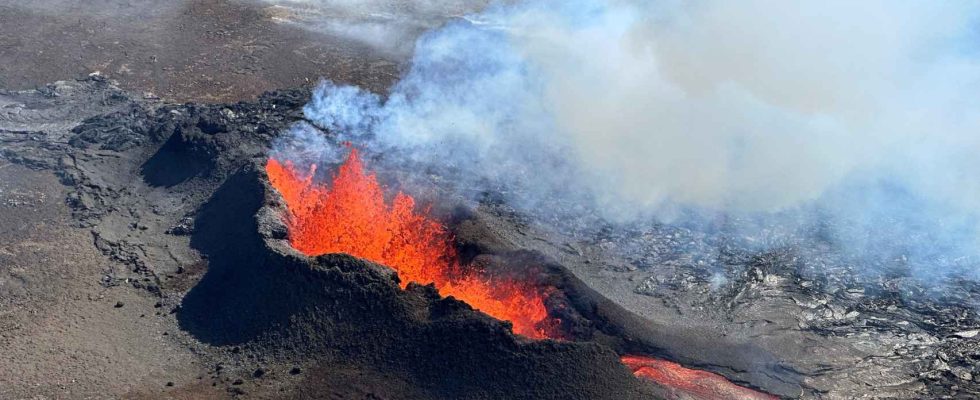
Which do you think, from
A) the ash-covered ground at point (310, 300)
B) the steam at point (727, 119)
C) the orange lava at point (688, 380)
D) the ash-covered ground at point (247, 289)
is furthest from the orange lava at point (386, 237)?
the steam at point (727, 119)

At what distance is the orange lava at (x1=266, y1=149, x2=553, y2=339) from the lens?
15008 millimetres

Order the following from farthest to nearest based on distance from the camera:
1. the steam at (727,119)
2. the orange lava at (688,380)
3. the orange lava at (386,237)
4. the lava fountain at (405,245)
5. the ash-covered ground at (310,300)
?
the steam at (727,119), the orange lava at (386,237), the lava fountain at (405,245), the orange lava at (688,380), the ash-covered ground at (310,300)

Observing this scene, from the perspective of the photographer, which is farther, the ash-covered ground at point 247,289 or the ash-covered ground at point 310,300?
the ash-covered ground at point 247,289

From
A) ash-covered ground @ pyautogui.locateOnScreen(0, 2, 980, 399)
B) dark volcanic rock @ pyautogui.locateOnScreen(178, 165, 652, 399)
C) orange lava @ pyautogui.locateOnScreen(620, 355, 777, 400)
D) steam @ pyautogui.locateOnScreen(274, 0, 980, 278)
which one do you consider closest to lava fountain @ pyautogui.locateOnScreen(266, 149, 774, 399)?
orange lava @ pyautogui.locateOnScreen(620, 355, 777, 400)

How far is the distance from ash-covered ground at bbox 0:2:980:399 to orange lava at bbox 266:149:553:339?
669 mm

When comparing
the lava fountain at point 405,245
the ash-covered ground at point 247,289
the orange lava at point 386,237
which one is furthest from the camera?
the orange lava at point 386,237

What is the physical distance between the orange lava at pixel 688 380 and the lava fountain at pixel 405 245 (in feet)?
0.06

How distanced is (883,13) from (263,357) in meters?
23.2

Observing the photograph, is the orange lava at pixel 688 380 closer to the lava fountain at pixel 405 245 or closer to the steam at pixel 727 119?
the lava fountain at pixel 405 245

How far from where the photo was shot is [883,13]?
87.4 feet

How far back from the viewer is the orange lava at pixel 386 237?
Answer: 15.0 m

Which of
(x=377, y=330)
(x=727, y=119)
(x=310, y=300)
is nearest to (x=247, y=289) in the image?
(x=310, y=300)

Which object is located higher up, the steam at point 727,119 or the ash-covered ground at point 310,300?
the steam at point 727,119

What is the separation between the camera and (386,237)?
650 inches
